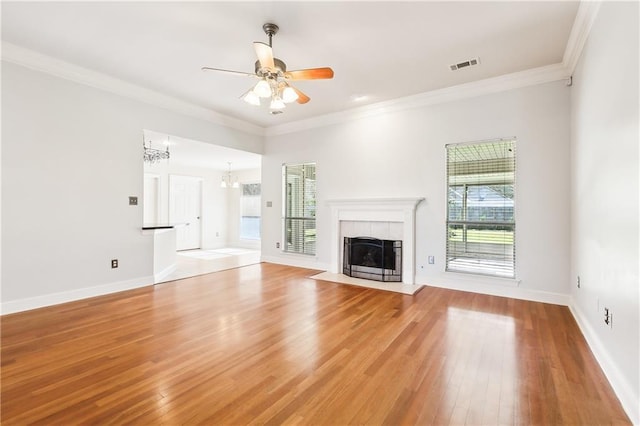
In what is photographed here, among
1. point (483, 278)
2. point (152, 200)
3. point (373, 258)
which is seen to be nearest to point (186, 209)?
point (152, 200)

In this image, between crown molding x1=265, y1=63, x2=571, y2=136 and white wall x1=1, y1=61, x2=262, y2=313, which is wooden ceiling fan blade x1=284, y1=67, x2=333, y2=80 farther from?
white wall x1=1, y1=61, x2=262, y2=313

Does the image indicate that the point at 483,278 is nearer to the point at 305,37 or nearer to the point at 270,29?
the point at 305,37

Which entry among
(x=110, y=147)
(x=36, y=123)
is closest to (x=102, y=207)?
(x=110, y=147)

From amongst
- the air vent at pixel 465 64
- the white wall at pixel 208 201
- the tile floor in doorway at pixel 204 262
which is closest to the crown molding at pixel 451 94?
the air vent at pixel 465 64

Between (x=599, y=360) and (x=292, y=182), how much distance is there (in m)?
5.30

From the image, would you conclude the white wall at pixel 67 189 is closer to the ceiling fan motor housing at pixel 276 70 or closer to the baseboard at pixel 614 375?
the ceiling fan motor housing at pixel 276 70

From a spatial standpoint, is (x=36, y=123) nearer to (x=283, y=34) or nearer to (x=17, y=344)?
(x=17, y=344)

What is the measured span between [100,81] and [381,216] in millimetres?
4518

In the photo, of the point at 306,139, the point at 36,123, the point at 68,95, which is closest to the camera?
the point at 36,123

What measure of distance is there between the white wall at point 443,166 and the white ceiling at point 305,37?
54 cm

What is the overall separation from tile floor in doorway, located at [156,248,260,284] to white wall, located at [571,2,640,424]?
5.32 metres

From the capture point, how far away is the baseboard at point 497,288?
373 centimetres

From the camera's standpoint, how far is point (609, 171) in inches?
84.0

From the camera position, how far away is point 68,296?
375 centimetres
